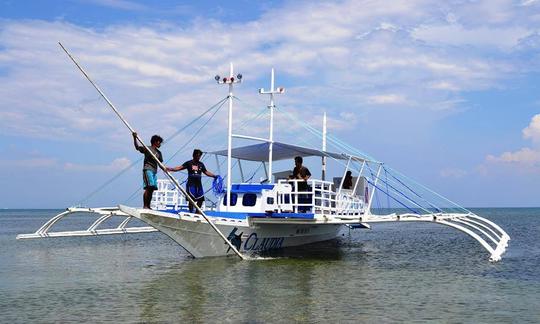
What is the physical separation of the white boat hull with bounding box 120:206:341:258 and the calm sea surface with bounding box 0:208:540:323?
0.57 metres

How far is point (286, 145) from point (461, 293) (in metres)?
9.61

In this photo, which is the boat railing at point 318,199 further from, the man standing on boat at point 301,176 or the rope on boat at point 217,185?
the rope on boat at point 217,185

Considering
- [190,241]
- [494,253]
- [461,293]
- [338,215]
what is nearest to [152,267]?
[190,241]

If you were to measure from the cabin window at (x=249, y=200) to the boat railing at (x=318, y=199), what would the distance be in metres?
1.19

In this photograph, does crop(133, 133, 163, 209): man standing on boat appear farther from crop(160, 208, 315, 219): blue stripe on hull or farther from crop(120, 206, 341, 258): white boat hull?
crop(160, 208, 315, 219): blue stripe on hull

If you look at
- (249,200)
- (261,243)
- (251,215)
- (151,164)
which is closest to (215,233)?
(251,215)

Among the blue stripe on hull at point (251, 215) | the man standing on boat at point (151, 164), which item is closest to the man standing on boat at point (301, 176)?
the blue stripe on hull at point (251, 215)

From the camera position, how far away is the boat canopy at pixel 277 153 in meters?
23.1

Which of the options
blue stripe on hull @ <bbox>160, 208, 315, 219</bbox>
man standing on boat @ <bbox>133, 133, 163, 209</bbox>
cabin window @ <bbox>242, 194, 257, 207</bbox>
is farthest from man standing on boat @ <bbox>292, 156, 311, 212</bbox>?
man standing on boat @ <bbox>133, 133, 163, 209</bbox>

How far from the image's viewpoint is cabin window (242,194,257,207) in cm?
2199

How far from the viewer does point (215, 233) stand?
2012 centimetres

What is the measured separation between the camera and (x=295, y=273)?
59.4 feet

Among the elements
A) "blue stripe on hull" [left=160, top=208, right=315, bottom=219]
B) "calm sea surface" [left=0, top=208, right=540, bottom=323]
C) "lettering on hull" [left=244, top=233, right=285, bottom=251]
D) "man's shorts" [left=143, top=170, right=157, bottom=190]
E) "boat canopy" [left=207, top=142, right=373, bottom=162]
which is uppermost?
"boat canopy" [left=207, top=142, right=373, bottom=162]

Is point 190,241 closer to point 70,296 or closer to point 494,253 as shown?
point 70,296
